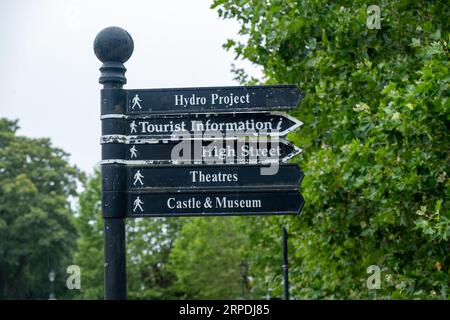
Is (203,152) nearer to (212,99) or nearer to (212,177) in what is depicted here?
(212,177)

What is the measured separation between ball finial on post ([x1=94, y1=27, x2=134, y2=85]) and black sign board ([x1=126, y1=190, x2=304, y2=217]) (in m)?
0.96

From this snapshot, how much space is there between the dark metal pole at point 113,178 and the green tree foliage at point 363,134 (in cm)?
443

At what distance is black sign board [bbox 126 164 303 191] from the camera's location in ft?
23.8

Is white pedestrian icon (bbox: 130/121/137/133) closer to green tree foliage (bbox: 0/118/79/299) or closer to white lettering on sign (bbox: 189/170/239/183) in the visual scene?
white lettering on sign (bbox: 189/170/239/183)

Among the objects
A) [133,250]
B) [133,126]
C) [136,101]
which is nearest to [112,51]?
[136,101]

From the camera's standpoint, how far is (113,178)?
731 centimetres

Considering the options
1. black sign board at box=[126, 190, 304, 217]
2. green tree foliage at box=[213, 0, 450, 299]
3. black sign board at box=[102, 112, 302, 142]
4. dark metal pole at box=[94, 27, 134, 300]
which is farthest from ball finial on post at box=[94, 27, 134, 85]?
green tree foliage at box=[213, 0, 450, 299]

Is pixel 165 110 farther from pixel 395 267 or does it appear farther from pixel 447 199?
pixel 395 267

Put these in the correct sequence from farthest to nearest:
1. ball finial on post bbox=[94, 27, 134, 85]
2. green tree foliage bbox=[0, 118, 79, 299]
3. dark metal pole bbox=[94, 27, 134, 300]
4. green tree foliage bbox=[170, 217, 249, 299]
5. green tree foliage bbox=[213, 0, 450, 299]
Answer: green tree foliage bbox=[0, 118, 79, 299] < green tree foliage bbox=[170, 217, 249, 299] < green tree foliage bbox=[213, 0, 450, 299] < ball finial on post bbox=[94, 27, 134, 85] < dark metal pole bbox=[94, 27, 134, 300]

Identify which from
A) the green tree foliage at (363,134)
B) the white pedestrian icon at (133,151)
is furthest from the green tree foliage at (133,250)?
the white pedestrian icon at (133,151)

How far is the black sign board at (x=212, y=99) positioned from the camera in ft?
24.2

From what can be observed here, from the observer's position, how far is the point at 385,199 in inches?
501

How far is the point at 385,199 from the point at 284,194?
5799 millimetres

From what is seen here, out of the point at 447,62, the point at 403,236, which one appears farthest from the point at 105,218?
the point at 403,236
